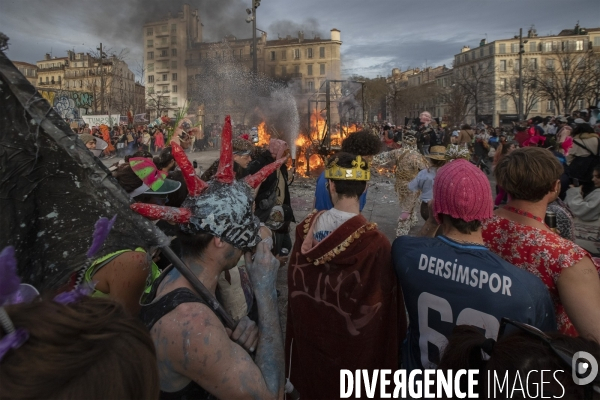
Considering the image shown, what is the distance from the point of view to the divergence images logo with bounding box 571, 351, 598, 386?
→ 1.11 m

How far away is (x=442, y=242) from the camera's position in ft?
6.32

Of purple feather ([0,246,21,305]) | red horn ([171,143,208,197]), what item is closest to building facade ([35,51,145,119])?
red horn ([171,143,208,197])

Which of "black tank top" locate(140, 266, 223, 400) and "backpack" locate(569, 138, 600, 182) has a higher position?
"backpack" locate(569, 138, 600, 182)

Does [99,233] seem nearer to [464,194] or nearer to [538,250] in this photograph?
[464,194]

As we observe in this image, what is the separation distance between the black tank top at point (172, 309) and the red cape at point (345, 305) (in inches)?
40.0

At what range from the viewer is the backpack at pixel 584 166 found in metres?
5.94

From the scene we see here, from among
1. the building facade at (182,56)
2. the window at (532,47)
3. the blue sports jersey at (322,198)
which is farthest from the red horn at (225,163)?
the window at (532,47)

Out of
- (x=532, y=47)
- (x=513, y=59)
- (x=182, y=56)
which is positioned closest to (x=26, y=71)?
(x=182, y=56)

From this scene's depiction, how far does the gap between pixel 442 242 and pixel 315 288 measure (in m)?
0.86

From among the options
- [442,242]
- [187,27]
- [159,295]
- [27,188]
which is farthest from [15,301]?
[187,27]

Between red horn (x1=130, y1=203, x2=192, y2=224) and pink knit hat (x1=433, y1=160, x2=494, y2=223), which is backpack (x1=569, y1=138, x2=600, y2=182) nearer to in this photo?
pink knit hat (x1=433, y1=160, x2=494, y2=223)

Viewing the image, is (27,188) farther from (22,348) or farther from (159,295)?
(22,348)

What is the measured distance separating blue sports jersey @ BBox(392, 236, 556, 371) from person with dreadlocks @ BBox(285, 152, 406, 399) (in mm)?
224

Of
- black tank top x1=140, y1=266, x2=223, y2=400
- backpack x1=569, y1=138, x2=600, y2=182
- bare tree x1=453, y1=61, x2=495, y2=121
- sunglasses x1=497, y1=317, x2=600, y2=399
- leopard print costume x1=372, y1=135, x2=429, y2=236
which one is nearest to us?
sunglasses x1=497, y1=317, x2=600, y2=399
